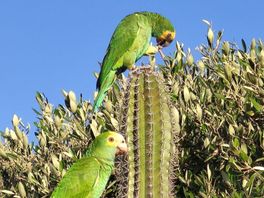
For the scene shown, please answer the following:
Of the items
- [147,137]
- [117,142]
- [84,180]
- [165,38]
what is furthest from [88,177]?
[165,38]

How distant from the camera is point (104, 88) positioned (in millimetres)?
7789

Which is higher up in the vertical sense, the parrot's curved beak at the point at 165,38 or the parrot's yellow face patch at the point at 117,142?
the parrot's curved beak at the point at 165,38

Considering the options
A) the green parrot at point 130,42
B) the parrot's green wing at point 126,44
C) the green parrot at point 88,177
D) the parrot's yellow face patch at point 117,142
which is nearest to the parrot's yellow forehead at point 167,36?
the green parrot at point 130,42

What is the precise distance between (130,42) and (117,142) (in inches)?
83.1

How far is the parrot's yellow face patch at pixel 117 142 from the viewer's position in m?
5.99

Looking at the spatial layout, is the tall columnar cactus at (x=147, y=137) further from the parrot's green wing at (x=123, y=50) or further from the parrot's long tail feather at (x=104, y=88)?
the parrot's green wing at (x=123, y=50)

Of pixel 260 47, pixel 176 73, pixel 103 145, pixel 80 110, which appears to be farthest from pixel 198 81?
pixel 103 145

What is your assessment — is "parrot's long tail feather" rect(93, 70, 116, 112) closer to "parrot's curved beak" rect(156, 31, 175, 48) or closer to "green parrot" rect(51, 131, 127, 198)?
"parrot's curved beak" rect(156, 31, 175, 48)

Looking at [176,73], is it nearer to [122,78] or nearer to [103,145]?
[122,78]

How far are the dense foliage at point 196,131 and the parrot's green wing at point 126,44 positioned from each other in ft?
0.97

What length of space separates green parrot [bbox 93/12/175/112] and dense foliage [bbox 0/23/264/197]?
0.69ft

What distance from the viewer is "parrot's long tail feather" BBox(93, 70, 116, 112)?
7.60 meters

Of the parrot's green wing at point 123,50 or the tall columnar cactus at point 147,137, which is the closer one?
the tall columnar cactus at point 147,137

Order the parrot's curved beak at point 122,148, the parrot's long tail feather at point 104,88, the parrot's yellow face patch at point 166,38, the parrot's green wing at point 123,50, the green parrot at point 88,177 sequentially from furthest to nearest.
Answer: the parrot's yellow face patch at point 166,38 → the parrot's green wing at point 123,50 → the parrot's long tail feather at point 104,88 → the green parrot at point 88,177 → the parrot's curved beak at point 122,148
